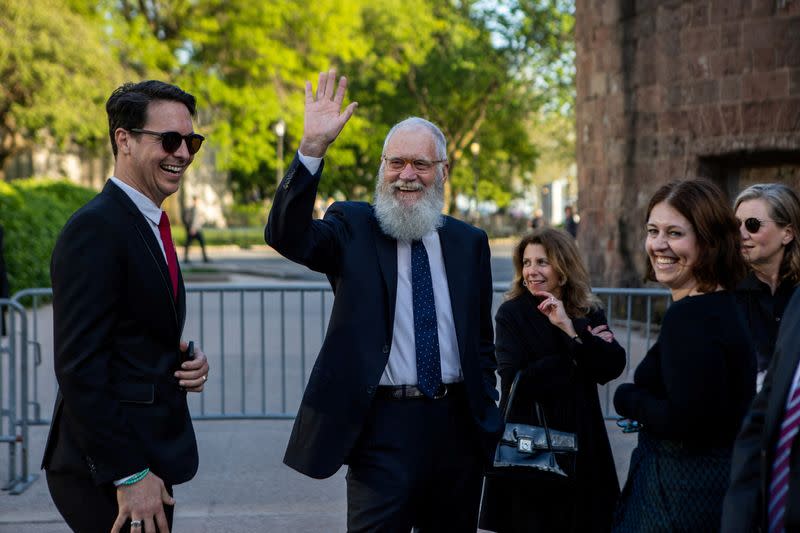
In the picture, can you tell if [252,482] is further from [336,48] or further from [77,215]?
[336,48]

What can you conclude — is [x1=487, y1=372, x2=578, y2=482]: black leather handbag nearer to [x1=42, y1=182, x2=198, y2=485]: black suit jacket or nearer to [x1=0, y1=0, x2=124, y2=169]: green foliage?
[x1=42, y1=182, x2=198, y2=485]: black suit jacket

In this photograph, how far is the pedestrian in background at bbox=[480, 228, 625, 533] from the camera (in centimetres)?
448

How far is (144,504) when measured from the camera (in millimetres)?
2811

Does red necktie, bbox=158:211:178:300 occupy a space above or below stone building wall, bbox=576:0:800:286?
below

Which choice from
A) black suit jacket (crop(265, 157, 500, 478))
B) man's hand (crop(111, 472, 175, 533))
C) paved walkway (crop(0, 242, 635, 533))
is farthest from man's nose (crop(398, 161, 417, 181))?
paved walkway (crop(0, 242, 635, 533))

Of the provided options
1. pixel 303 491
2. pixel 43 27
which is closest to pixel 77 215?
pixel 303 491

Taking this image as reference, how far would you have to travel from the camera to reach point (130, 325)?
2.89 meters

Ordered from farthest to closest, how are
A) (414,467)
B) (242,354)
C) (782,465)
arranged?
(242,354), (414,467), (782,465)

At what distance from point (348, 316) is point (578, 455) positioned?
1461 millimetres

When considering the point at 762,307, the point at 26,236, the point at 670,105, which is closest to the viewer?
the point at 762,307

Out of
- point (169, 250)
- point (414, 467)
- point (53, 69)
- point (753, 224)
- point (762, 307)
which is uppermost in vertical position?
point (53, 69)

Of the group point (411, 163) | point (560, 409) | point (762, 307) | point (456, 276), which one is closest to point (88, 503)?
point (456, 276)

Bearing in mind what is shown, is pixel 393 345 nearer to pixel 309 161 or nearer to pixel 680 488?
pixel 309 161

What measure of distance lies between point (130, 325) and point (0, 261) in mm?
6354
